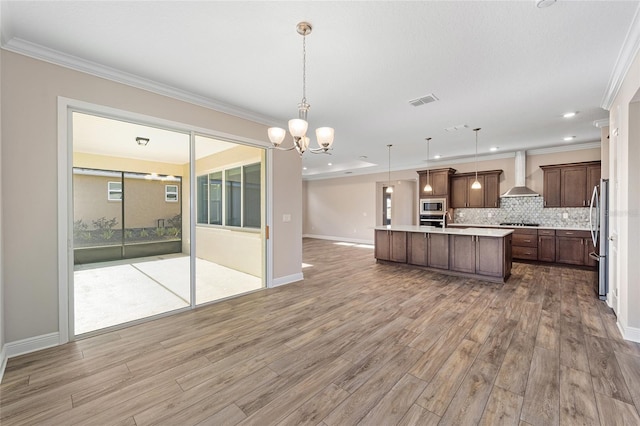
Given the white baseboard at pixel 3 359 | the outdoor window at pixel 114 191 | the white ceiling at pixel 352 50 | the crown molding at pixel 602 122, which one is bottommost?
the white baseboard at pixel 3 359

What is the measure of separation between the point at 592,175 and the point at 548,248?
5.93ft

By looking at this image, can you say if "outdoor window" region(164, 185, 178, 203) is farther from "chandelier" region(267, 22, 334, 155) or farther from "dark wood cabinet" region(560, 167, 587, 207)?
"dark wood cabinet" region(560, 167, 587, 207)

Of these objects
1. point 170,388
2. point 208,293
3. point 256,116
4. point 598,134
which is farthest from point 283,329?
point 598,134

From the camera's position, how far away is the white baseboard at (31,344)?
7.83ft

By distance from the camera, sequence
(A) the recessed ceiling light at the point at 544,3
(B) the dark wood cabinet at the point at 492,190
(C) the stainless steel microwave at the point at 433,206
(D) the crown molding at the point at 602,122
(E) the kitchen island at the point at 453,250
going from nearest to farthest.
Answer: (A) the recessed ceiling light at the point at 544,3 → (D) the crown molding at the point at 602,122 → (E) the kitchen island at the point at 453,250 → (B) the dark wood cabinet at the point at 492,190 → (C) the stainless steel microwave at the point at 433,206

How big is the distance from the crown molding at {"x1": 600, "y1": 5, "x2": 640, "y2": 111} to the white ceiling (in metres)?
0.02

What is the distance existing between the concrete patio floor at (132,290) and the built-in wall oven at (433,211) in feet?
19.0

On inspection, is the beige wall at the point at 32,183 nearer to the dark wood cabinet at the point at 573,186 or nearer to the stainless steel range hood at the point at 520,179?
the stainless steel range hood at the point at 520,179

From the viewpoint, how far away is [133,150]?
334cm

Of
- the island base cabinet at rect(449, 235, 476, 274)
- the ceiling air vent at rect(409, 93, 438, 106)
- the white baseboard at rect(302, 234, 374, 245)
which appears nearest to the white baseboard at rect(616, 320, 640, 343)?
the island base cabinet at rect(449, 235, 476, 274)

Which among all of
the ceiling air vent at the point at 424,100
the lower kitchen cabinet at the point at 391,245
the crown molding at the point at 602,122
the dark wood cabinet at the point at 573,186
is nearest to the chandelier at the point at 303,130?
the ceiling air vent at the point at 424,100

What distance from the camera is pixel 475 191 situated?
24.2 ft

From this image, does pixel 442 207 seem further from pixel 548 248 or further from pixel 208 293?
pixel 208 293

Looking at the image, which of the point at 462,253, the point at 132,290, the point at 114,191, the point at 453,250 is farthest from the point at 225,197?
the point at 462,253
